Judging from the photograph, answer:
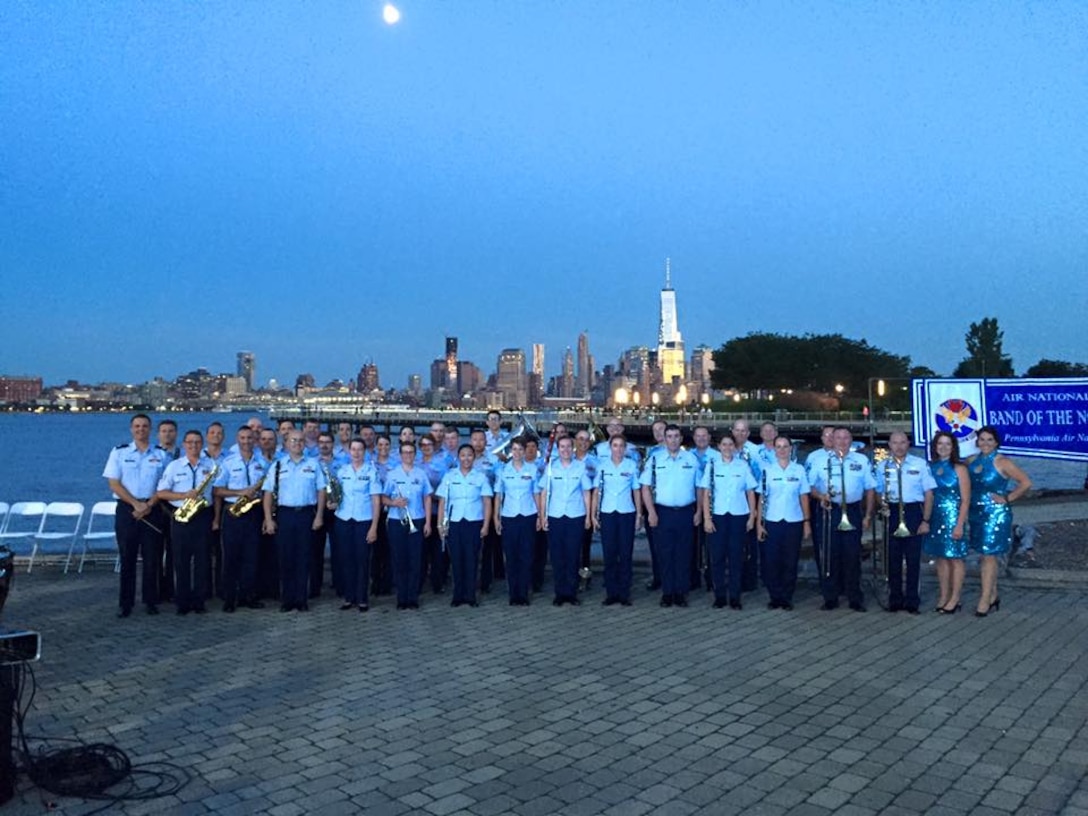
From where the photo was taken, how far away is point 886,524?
879 centimetres

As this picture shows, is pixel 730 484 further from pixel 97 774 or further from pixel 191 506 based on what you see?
pixel 97 774

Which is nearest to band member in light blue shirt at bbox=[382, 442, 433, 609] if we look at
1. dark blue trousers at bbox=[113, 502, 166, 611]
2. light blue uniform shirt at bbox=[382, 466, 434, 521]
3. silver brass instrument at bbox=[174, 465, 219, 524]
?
light blue uniform shirt at bbox=[382, 466, 434, 521]

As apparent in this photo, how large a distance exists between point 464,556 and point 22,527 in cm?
2524

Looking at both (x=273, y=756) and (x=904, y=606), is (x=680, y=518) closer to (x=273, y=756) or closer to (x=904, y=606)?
(x=904, y=606)

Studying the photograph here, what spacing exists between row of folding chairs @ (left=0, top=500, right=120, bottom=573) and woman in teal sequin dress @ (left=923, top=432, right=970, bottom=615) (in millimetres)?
8551

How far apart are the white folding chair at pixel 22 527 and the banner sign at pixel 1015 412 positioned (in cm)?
1242

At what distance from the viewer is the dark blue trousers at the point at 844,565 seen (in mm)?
8641

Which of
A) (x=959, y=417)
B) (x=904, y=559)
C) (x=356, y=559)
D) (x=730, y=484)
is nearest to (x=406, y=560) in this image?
(x=356, y=559)

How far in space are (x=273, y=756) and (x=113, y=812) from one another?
92cm

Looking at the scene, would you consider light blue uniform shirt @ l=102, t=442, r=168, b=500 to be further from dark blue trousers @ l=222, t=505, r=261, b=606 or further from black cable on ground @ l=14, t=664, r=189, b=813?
black cable on ground @ l=14, t=664, r=189, b=813

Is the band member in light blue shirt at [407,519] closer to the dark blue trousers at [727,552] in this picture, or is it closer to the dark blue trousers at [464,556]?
the dark blue trousers at [464,556]

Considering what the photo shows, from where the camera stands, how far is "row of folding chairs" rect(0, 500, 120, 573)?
37.9ft

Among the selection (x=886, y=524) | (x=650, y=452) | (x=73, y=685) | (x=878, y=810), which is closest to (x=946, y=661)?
(x=886, y=524)

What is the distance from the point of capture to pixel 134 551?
8711 millimetres
